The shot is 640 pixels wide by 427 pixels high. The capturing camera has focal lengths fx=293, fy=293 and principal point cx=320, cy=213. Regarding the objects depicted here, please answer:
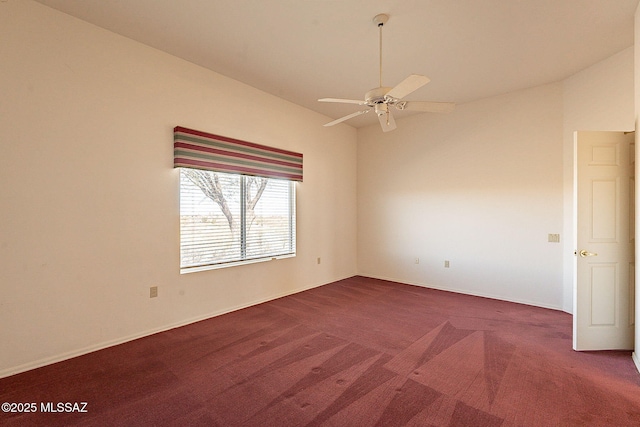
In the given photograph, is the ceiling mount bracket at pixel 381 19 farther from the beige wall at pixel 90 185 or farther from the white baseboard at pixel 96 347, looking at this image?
the white baseboard at pixel 96 347

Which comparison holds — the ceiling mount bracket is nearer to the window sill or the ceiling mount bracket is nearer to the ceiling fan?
the ceiling fan

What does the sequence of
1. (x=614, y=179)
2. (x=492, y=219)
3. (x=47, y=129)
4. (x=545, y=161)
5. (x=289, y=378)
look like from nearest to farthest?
(x=289, y=378)
(x=47, y=129)
(x=614, y=179)
(x=545, y=161)
(x=492, y=219)

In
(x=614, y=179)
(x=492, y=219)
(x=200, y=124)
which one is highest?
(x=200, y=124)

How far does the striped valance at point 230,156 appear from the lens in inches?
134

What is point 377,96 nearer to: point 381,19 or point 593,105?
point 381,19

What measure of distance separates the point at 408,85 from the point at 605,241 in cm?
246

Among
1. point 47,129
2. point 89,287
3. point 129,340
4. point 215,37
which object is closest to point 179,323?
point 129,340

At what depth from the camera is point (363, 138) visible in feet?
20.1

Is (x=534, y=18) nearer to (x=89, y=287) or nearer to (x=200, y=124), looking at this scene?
(x=200, y=124)

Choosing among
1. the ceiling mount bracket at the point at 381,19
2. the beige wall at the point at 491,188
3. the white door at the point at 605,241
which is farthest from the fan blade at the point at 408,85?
the beige wall at the point at 491,188

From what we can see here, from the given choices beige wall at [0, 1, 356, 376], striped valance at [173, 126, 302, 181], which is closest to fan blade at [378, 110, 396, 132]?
striped valance at [173, 126, 302, 181]

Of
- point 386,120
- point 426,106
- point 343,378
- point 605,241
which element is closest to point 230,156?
point 386,120

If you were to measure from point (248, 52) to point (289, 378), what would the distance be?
10.9 ft

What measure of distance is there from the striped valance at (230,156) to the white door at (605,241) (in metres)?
3.51
